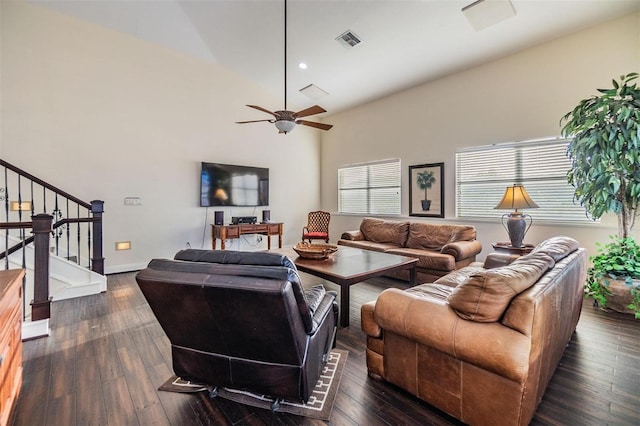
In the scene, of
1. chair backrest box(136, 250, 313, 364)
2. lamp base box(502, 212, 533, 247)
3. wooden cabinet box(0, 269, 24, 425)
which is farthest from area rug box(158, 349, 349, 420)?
lamp base box(502, 212, 533, 247)

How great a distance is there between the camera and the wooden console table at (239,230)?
5.22 m

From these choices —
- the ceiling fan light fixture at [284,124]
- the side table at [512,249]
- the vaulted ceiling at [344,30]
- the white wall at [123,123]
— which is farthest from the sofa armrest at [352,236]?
the vaulted ceiling at [344,30]

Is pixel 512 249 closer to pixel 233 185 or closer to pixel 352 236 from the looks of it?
pixel 352 236

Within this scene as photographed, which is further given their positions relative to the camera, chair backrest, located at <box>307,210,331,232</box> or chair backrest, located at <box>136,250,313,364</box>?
chair backrest, located at <box>307,210,331,232</box>

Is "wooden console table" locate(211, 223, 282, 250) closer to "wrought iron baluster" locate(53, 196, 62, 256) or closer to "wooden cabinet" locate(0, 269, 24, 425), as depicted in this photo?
"wrought iron baluster" locate(53, 196, 62, 256)

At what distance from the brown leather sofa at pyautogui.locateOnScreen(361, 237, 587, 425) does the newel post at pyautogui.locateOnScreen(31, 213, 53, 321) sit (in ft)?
9.61

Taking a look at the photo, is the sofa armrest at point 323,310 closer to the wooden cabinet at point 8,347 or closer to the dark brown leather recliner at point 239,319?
the dark brown leather recliner at point 239,319

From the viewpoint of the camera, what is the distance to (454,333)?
4.83ft

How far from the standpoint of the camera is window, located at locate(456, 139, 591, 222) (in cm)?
390

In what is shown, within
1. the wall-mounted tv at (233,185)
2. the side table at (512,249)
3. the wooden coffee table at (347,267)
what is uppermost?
the wall-mounted tv at (233,185)

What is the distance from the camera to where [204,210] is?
552 centimetres

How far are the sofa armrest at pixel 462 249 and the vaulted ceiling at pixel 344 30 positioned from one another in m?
2.81

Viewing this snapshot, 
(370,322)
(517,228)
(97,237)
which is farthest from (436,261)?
(97,237)

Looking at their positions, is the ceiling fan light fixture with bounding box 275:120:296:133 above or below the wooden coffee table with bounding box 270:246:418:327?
above
